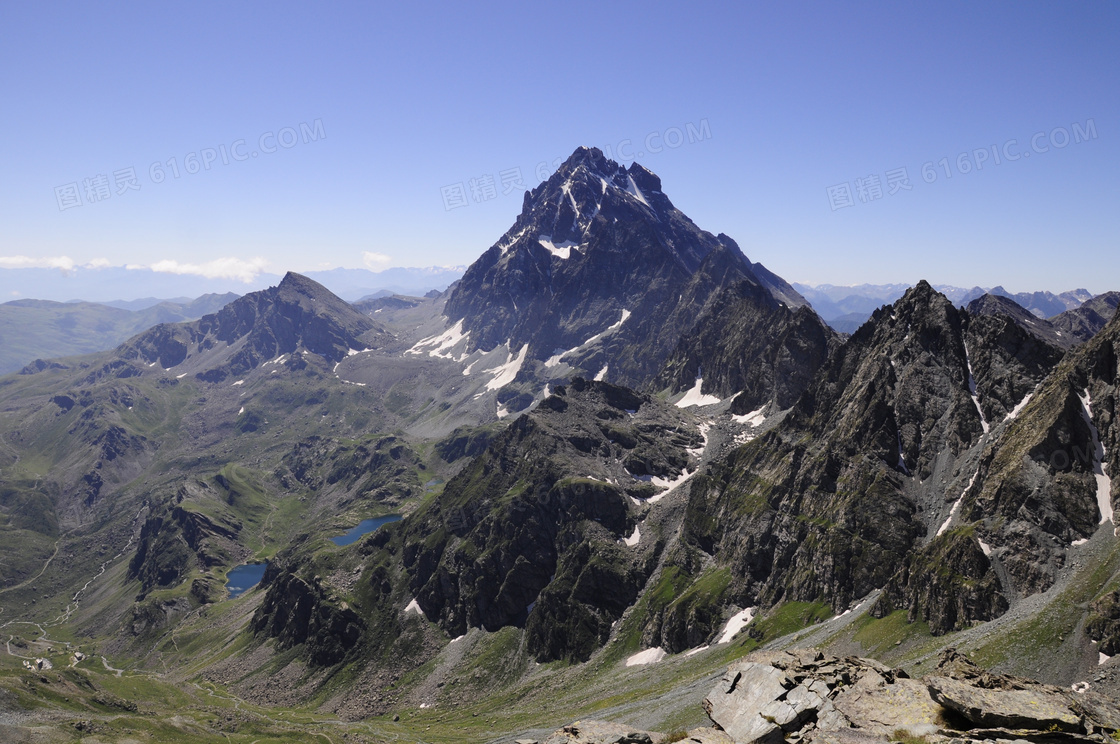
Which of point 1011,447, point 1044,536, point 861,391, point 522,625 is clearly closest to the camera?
point 1044,536

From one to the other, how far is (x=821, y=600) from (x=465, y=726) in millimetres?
91832

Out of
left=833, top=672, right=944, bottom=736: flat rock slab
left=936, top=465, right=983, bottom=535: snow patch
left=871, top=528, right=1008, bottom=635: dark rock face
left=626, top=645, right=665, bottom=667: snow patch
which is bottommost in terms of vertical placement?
left=626, top=645, right=665, bottom=667: snow patch

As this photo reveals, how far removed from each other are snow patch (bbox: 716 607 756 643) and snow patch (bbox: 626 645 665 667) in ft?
59.8

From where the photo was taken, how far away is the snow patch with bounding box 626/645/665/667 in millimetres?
152375

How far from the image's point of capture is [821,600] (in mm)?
131500

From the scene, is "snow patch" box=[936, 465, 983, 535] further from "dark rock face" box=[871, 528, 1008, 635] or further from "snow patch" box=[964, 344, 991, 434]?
"snow patch" box=[964, 344, 991, 434]

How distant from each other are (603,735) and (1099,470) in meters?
110

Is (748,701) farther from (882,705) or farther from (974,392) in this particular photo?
(974,392)

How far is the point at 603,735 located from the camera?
41.1m

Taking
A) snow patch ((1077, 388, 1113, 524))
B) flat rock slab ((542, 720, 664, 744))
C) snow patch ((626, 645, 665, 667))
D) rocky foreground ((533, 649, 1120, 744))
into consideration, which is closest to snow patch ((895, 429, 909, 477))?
snow patch ((1077, 388, 1113, 524))

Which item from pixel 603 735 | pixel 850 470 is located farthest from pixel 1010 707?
pixel 850 470

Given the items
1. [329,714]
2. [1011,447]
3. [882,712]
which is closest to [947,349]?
[1011,447]

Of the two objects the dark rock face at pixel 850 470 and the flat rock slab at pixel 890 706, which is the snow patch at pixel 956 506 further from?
the flat rock slab at pixel 890 706

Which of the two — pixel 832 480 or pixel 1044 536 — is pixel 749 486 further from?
pixel 1044 536
